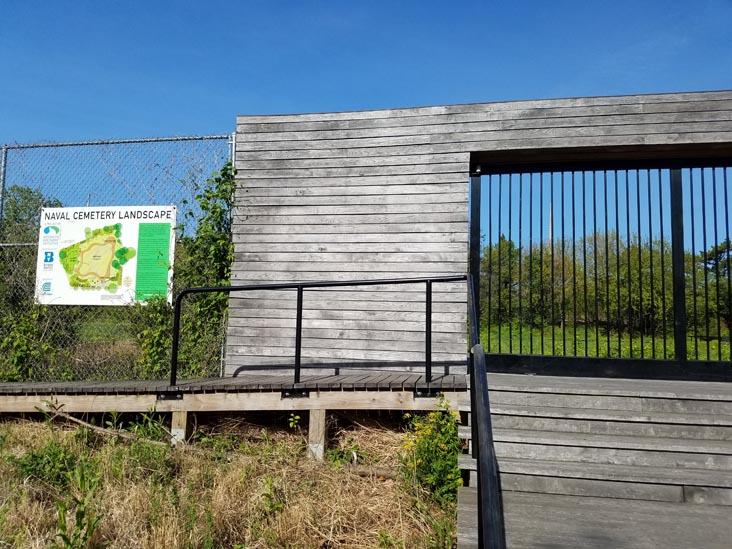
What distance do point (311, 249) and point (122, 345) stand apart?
2.43m

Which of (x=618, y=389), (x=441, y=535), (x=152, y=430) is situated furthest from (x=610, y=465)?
(x=152, y=430)

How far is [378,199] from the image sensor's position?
18.7 feet

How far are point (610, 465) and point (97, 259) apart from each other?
5643mm

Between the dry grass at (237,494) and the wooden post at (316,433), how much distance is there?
0.12 m

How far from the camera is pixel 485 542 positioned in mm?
1243

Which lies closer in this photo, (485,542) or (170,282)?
(485,542)

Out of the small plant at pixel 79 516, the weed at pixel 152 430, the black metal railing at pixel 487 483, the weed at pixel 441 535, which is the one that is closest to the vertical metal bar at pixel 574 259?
the weed at pixel 441 535

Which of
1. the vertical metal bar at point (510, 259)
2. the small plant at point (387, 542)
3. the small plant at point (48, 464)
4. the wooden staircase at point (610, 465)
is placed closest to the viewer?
the wooden staircase at point (610, 465)

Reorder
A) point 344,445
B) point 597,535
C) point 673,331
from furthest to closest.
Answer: point 673,331 → point 344,445 → point 597,535

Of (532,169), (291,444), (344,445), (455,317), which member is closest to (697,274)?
(532,169)

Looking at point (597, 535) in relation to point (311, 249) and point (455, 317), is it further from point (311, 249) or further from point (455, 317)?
point (311, 249)

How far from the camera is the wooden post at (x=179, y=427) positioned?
183 inches

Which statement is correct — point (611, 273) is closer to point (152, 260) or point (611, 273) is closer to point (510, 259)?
point (510, 259)

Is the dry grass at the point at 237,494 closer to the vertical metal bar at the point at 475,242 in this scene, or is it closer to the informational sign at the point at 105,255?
the vertical metal bar at the point at 475,242
